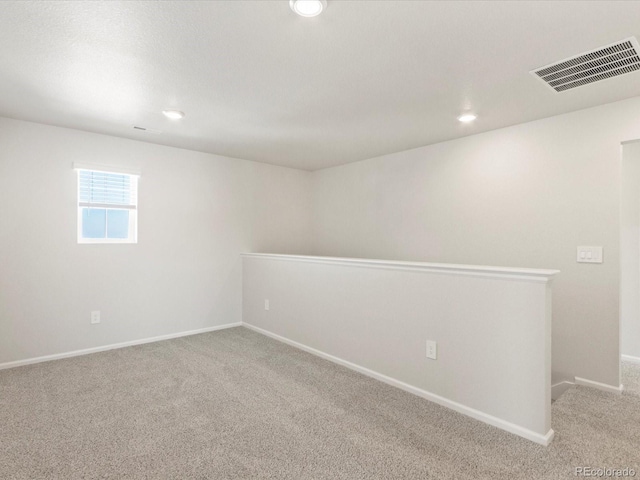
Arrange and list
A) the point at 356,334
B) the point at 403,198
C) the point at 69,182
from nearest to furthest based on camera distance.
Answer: the point at 356,334, the point at 69,182, the point at 403,198

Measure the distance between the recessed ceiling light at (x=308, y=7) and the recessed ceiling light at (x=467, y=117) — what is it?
1.86m

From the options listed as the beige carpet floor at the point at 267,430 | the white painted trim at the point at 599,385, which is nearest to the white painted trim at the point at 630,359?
the beige carpet floor at the point at 267,430

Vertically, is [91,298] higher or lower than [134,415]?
higher

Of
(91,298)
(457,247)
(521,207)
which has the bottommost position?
(91,298)

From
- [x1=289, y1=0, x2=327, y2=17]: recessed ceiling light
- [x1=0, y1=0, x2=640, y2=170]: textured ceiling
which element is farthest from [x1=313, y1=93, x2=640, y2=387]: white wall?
[x1=289, y1=0, x2=327, y2=17]: recessed ceiling light

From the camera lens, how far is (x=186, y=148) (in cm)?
430

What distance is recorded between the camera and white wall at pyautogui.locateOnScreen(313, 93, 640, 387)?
276cm

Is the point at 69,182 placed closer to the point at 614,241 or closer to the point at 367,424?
the point at 367,424

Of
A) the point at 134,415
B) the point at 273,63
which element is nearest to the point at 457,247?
the point at 273,63

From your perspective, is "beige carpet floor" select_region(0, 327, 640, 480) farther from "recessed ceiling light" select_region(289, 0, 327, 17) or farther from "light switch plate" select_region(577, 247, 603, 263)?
"recessed ceiling light" select_region(289, 0, 327, 17)

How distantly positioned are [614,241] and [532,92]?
53.2 inches

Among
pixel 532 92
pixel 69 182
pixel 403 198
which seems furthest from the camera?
pixel 403 198

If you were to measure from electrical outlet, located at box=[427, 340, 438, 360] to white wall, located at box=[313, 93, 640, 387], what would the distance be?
4.30 feet

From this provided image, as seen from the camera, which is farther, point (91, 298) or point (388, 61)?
point (91, 298)
